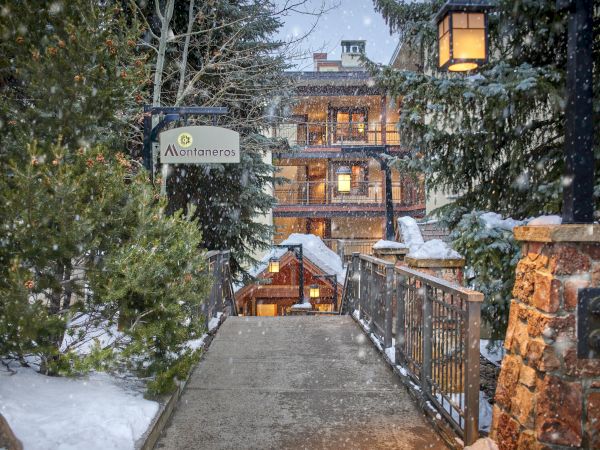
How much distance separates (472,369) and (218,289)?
19.2 feet

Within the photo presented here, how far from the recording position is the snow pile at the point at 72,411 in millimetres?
3184

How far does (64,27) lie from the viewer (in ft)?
13.5

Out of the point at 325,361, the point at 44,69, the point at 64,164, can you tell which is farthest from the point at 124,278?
the point at 325,361

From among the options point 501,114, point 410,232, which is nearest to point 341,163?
point 410,232

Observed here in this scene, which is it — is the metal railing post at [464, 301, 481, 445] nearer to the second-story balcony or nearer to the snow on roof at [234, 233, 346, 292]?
the snow on roof at [234, 233, 346, 292]

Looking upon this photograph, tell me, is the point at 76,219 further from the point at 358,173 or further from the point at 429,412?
the point at 358,173

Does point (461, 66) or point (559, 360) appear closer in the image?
point (559, 360)

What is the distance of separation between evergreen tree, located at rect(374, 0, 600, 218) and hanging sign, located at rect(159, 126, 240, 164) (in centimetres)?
250

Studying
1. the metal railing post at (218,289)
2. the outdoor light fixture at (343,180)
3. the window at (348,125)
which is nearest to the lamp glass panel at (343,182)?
the outdoor light fixture at (343,180)

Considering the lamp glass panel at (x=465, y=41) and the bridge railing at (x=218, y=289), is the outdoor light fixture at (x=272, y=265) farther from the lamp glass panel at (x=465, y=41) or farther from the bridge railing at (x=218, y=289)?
the lamp glass panel at (x=465, y=41)

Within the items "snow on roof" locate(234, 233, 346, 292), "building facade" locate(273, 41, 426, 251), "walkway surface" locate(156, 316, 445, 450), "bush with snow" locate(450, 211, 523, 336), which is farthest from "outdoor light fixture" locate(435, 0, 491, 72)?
"building facade" locate(273, 41, 426, 251)

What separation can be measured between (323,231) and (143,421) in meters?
24.8

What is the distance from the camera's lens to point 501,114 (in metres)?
6.64

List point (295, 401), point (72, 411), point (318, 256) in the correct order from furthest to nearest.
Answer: point (318, 256)
point (295, 401)
point (72, 411)
